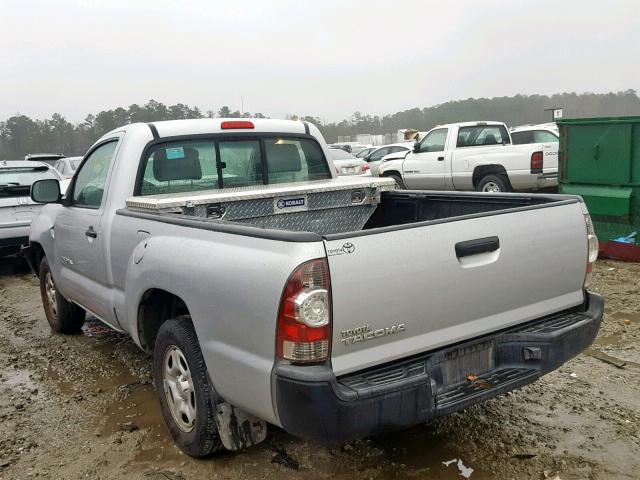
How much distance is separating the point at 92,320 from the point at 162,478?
3624 millimetres

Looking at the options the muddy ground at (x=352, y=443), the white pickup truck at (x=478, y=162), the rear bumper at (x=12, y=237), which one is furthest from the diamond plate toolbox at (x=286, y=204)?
the white pickup truck at (x=478, y=162)

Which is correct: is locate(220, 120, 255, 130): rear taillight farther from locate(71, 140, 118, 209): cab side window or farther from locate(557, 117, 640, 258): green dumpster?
locate(557, 117, 640, 258): green dumpster

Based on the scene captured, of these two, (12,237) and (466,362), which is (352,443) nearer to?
(466,362)

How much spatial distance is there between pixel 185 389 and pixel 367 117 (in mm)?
65846

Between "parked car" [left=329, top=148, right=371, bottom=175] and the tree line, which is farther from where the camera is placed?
the tree line

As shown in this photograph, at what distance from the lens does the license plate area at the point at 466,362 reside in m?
2.85

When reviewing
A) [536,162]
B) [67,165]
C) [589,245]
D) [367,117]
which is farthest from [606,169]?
[367,117]

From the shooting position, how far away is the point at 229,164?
4.72 m

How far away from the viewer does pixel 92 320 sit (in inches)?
254

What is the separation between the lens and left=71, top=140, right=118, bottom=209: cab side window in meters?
4.57

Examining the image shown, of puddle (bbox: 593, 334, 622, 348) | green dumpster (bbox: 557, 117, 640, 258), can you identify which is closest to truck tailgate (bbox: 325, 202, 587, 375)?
puddle (bbox: 593, 334, 622, 348)

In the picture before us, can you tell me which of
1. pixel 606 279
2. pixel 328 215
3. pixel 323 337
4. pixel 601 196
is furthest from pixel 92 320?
pixel 601 196

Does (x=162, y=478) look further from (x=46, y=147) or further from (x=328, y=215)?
(x=46, y=147)

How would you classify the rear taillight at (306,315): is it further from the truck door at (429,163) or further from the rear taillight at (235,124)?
the truck door at (429,163)
